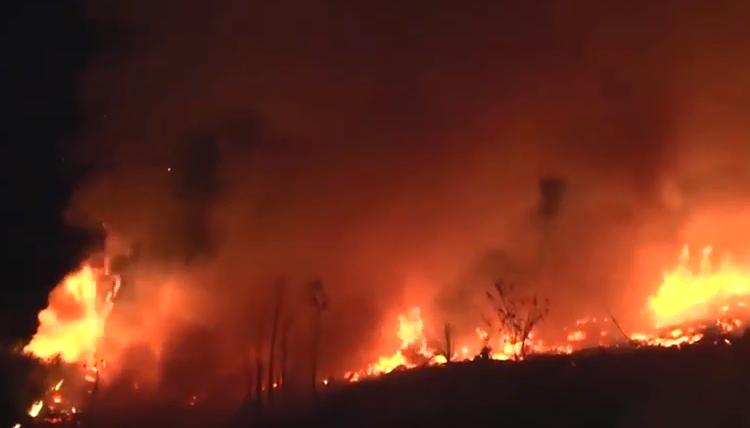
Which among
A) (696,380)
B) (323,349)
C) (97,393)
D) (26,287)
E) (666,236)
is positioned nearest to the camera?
(696,380)

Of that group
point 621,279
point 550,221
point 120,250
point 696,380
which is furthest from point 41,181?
point 621,279

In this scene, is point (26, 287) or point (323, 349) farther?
point (323, 349)

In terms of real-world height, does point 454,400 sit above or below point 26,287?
below

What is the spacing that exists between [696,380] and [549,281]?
22032 mm

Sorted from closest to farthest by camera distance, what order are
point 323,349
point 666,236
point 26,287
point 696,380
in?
point 696,380
point 26,287
point 323,349
point 666,236

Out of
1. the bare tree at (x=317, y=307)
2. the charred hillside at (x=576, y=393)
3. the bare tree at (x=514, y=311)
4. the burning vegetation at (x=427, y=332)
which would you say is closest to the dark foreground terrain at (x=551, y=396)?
the charred hillside at (x=576, y=393)

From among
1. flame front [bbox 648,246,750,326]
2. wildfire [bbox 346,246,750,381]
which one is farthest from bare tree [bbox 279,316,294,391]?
flame front [bbox 648,246,750,326]

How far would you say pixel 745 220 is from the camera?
50.1 metres

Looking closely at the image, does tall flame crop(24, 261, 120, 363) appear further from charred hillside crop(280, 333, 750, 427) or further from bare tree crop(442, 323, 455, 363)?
bare tree crop(442, 323, 455, 363)

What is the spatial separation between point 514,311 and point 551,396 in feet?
62.3

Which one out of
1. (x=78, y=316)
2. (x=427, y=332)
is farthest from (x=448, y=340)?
(x=78, y=316)

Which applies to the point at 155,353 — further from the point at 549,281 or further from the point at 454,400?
the point at 549,281

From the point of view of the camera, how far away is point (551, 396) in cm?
3145

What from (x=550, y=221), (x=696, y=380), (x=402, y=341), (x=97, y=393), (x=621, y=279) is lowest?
(x=696, y=380)
